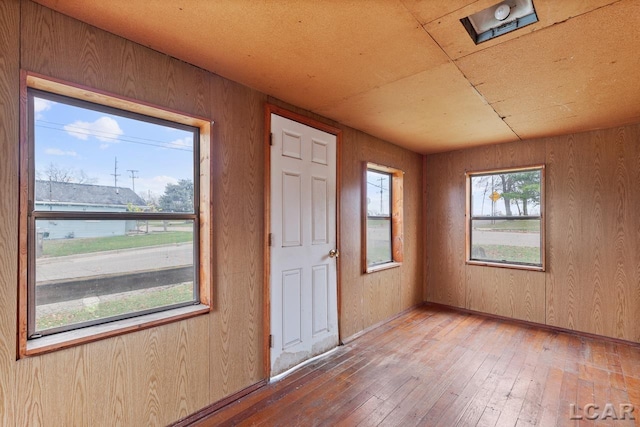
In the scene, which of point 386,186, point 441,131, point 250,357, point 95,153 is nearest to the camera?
point 95,153

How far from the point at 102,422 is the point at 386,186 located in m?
3.80

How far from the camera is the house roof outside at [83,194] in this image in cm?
165

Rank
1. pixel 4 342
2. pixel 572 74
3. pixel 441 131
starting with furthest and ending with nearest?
pixel 441 131, pixel 572 74, pixel 4 342

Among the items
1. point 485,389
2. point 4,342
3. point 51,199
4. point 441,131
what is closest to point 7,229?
point 51,199

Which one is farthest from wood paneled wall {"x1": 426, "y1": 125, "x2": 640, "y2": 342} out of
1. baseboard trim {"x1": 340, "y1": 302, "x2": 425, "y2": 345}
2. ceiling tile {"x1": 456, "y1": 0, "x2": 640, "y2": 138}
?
baseboard trim {"x1": 340, "y1": 302, "x2": 425, "y2": 345}

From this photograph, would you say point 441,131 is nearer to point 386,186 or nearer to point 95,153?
point 386,186

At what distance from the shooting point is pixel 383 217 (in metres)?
4.32

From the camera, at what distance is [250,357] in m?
2.46

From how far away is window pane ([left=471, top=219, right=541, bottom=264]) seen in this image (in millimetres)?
4031

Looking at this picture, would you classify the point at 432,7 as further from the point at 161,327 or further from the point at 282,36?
the point at 161,327

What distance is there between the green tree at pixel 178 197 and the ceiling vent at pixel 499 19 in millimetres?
2026

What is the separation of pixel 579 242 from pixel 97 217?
4.79 metres

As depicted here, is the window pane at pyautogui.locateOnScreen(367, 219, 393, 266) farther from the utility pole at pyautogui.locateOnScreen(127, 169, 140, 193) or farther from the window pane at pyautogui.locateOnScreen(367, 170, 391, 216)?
the utility pole at pyautogui.locateOnScreen(127, 169, 140, 193)

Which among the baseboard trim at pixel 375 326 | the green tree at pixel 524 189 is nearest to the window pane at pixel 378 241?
the baseboard trim at pixel 375 326
